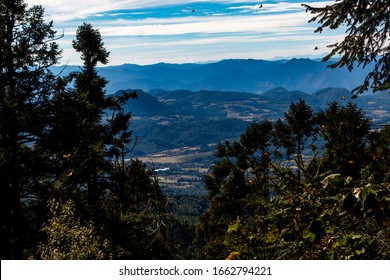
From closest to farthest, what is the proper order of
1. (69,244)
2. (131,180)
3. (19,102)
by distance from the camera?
(69,244) → (19,102) → (131,180)

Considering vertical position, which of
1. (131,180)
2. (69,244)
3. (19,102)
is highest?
(19,102)

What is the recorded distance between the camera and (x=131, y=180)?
26.7 m

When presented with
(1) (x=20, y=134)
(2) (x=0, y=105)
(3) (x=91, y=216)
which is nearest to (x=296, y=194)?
(3) (x=91, y=216)

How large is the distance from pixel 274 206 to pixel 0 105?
10.8m

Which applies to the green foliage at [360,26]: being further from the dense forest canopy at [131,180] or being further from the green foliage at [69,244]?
the green foliage at [69,244]

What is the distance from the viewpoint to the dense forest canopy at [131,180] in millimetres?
5414

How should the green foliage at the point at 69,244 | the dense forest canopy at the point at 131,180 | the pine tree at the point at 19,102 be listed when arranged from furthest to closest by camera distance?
the pine tree at the point at 19,102 < the green foliage at the point at 69,244 < the dense forest canopy at the point at 131,180

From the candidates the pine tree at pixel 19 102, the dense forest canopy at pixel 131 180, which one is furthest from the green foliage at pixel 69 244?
the pine tree at pixel 19 102

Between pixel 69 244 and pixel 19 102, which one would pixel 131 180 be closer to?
pixel 19 102

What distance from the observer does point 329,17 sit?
28.8 feet

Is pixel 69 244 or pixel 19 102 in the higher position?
pixel 19 102

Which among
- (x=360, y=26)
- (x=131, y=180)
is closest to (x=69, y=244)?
(x=360, y=26)
